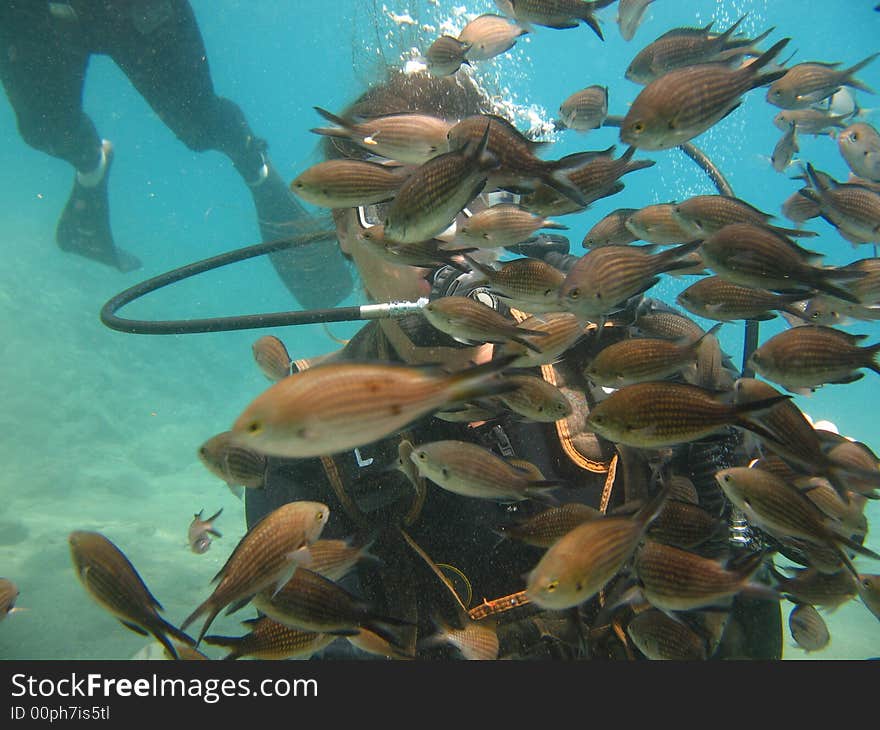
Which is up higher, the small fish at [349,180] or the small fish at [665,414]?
the small fish at [349,180]

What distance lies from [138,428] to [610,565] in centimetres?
2280

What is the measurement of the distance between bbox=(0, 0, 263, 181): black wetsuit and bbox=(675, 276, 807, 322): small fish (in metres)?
9.78

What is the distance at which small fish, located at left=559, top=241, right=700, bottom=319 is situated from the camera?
5.32 feet

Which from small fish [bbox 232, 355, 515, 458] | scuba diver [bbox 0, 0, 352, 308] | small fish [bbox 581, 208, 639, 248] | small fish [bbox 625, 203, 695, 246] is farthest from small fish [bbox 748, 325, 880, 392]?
scuba diver [bbox 0, 0, 352, 308]

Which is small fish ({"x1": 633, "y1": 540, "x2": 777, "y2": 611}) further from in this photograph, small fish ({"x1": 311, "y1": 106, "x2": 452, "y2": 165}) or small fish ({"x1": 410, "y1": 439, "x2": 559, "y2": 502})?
small fish ({"x1": 311, "y1": 106, "x2": 452, "y2": 165})

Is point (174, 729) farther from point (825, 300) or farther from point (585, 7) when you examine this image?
point (585, 7)

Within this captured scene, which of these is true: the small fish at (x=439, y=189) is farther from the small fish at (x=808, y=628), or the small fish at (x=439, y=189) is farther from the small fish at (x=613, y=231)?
the small fish at (x=808, y=628)

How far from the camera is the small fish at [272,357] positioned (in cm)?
253

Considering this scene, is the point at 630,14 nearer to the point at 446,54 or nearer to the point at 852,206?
the point at 446,54

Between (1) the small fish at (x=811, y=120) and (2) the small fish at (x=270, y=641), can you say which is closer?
(2) the small fish at (x=270, y=641)

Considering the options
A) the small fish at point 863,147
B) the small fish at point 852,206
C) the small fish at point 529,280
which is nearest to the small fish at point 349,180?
the small fish at point 529,280

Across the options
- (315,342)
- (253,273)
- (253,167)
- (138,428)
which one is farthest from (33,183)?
(253,167)

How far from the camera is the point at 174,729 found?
2.14 m

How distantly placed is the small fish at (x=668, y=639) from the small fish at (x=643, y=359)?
2.67 ft
